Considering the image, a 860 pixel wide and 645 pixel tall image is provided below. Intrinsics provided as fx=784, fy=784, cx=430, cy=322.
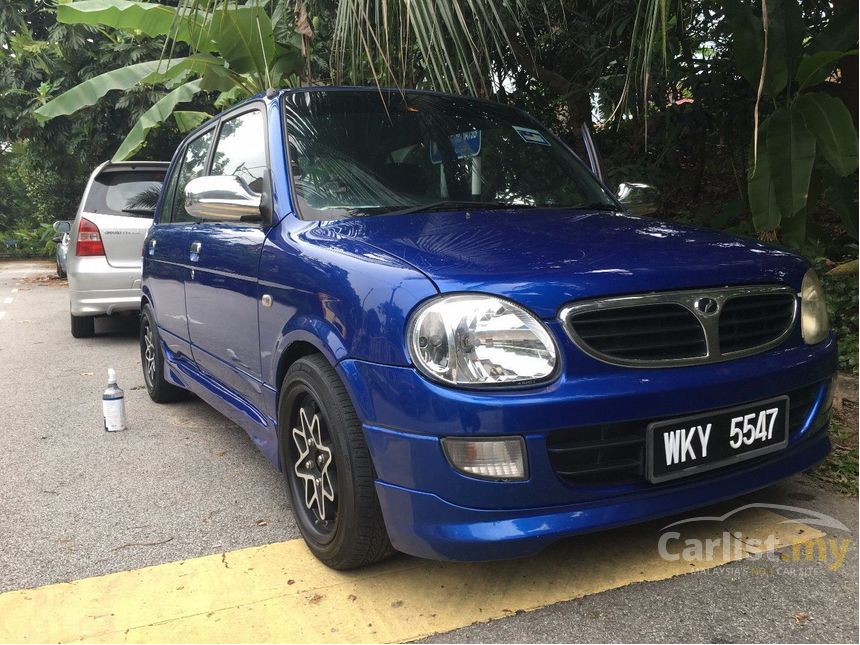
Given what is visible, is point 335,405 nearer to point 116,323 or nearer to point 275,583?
point 275,583

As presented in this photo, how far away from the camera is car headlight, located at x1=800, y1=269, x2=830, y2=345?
2.68 meters

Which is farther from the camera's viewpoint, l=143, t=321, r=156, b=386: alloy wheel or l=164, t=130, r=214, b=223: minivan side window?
l=143, t=321, r=156, b=386: alloy wheel

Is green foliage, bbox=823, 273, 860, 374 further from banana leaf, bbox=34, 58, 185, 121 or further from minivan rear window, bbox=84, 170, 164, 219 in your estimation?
banana leaf, bbox=34, 58, 185, 121

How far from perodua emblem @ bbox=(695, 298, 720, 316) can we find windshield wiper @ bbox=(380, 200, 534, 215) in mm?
1065

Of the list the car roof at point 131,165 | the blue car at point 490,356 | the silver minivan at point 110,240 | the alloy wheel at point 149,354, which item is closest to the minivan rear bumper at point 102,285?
the silver minivan at point 110,240

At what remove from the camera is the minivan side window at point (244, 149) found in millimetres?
3419

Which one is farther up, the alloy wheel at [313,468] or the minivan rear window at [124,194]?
the minivan rear window at [124,194]

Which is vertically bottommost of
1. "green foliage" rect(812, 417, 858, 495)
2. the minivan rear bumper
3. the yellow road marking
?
"green foliage" rect(812, 417, 858, 495)

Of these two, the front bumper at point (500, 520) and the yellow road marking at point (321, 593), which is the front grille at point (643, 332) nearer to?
the front bumper at point (500, 520)

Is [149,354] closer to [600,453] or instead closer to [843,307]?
[600,453]

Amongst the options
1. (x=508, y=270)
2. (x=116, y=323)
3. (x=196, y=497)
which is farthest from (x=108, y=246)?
(x=508, y=270)

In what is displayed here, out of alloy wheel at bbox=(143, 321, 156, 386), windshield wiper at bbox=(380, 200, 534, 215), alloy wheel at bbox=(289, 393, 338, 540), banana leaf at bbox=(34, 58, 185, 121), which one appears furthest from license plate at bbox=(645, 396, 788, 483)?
banana leaf at bbox=(34, 58, 185, 121)

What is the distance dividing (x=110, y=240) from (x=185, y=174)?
10.8 ft

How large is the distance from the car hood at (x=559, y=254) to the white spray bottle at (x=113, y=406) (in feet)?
7.37
